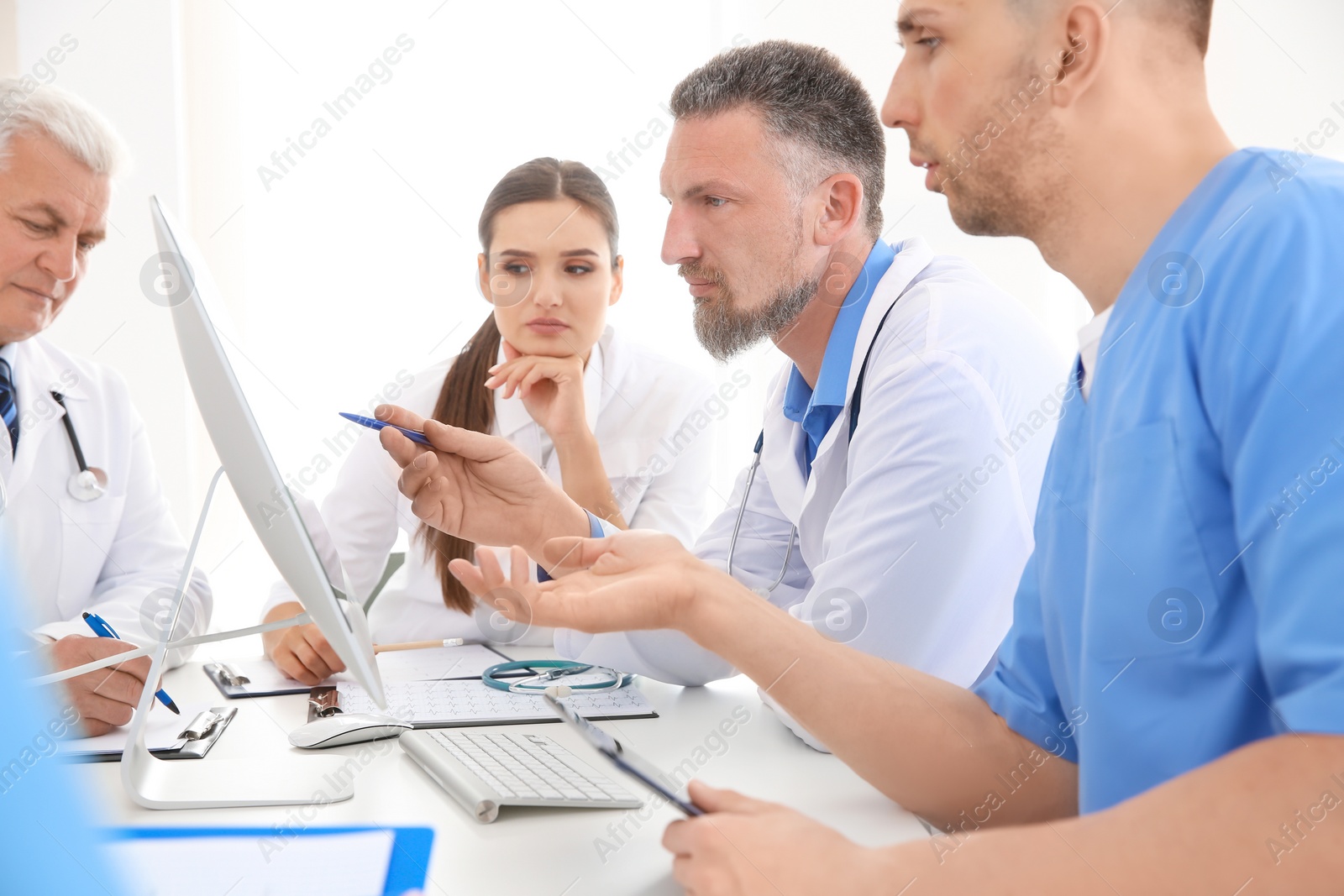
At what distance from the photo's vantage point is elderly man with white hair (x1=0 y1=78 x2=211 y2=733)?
1774 mm

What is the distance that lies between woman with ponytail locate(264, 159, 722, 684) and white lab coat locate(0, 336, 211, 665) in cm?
37

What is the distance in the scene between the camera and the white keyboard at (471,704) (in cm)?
119

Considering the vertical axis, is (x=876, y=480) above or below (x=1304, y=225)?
below

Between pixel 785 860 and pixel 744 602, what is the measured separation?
1.01ft

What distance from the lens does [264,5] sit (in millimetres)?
3418

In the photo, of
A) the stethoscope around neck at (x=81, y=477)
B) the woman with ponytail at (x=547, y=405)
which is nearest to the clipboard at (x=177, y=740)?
the woman with ponytail at (x=547, y=405)

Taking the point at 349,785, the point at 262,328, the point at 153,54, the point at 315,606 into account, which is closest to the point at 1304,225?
the point at 315,606

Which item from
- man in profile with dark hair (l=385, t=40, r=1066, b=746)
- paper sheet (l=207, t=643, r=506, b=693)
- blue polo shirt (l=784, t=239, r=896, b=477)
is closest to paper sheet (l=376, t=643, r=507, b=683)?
paper sheet (l=207, t=643, r=506, b=693)

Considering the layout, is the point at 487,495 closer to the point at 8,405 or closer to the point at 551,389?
the point at 551,389

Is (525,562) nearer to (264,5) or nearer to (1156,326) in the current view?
(1156,326)

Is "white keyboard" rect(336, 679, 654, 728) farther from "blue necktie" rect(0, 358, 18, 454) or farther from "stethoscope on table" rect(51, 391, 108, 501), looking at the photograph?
"blue necktie" rect(0, 358, 18, 454)

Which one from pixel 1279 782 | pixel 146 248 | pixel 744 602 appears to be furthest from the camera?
pixel 146 248

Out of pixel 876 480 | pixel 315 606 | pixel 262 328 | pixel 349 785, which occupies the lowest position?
pixel 262 328

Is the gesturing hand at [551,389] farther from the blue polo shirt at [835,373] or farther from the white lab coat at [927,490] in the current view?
the white lab coat at [927,490]
